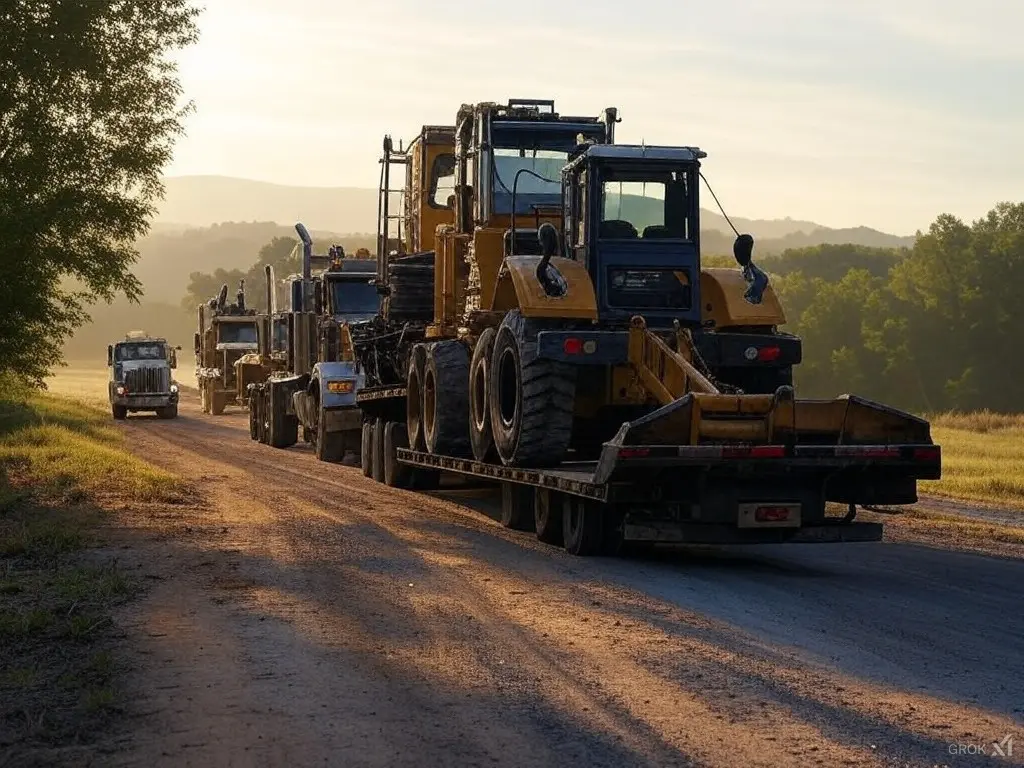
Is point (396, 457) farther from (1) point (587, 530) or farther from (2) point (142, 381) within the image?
(2) point (142, 381)

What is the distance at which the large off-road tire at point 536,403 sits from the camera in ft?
46.6

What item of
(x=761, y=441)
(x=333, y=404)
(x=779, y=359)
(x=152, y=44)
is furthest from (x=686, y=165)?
(x=152, y=44)

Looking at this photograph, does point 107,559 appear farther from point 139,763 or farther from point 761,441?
point 139,763

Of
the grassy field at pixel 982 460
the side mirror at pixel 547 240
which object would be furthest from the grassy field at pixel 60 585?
the grassy field at pixel 982 460

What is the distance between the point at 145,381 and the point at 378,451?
2574 cm

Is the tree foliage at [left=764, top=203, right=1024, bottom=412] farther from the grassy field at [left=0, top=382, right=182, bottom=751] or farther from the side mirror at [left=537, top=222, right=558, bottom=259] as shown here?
the side mirror at [left=537, top=222, right=558, bottom=259]

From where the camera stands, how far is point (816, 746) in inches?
279

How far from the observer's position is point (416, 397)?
20.1 m

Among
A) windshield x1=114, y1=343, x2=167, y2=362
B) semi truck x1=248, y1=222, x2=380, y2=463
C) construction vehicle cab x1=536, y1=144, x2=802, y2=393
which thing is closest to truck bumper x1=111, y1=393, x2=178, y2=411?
windshield x1=114, y1=343, x2=167, y2=362

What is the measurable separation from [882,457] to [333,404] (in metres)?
15.8

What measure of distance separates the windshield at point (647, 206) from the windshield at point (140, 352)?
34.9 meters

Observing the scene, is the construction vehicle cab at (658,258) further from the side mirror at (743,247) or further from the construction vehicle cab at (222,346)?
the construction vehicle cab at (222,346)

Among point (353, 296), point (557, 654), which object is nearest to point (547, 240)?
point (557, 654)

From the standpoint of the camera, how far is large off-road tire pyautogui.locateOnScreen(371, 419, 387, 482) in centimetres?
2270
